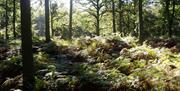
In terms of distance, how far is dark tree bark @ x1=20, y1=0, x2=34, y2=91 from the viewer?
11469 mm

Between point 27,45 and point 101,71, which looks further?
point 101,71

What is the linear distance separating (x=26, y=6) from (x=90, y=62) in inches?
187

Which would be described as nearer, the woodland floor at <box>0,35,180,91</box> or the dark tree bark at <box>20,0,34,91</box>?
the woodland floor at <box>0,35,180,91</box>

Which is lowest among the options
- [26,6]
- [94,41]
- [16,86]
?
[16,86]

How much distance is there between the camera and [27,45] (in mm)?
11727

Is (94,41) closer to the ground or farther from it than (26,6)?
closer to the ground

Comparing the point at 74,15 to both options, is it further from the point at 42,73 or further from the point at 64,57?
the point at 42,73

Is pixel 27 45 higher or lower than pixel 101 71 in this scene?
higher

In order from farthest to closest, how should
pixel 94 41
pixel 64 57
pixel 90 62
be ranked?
pixel 94 41 < pixel 64 57 < pixel 90 62

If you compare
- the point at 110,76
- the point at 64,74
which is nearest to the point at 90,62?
the point at 64,74

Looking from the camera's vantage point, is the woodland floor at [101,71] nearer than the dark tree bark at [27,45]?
Yes

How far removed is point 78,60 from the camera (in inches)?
627

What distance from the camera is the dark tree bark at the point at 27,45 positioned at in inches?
452

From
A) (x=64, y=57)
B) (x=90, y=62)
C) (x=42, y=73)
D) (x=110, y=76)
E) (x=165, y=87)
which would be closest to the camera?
(x=165, y=87)
